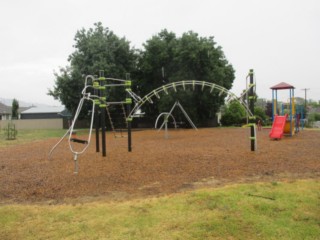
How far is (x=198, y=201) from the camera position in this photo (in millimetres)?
4363

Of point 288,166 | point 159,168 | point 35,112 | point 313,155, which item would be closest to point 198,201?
point 159,168

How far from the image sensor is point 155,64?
25.3 metres

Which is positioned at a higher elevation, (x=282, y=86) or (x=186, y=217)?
(x=282, y=86)

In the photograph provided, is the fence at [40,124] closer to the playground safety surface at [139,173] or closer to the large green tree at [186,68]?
the large green tree at [186,68]

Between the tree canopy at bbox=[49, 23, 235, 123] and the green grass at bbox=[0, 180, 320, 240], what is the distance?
18.2m

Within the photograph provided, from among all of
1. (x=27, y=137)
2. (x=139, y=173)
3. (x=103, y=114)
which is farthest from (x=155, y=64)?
(x=139, y=173)

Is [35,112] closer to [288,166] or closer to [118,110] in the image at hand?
[118,110]

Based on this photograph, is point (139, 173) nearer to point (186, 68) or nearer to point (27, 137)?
point (27, 137)

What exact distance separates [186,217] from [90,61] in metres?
20.2

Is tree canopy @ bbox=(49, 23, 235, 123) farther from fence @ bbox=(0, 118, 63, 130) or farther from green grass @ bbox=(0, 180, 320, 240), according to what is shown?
green grass @ bbox=(0, 180, 320, 240)

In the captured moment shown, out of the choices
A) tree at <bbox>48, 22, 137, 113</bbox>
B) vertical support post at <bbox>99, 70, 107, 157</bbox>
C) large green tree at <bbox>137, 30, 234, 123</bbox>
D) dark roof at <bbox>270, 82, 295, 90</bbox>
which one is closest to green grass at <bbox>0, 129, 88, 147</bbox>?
tree at <bbox>48, 22, 137, 113</bbox>

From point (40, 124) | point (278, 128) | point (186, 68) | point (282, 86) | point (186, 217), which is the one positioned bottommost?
point (186, 217)

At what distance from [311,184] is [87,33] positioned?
21.9 m

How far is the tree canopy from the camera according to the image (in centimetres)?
2223
